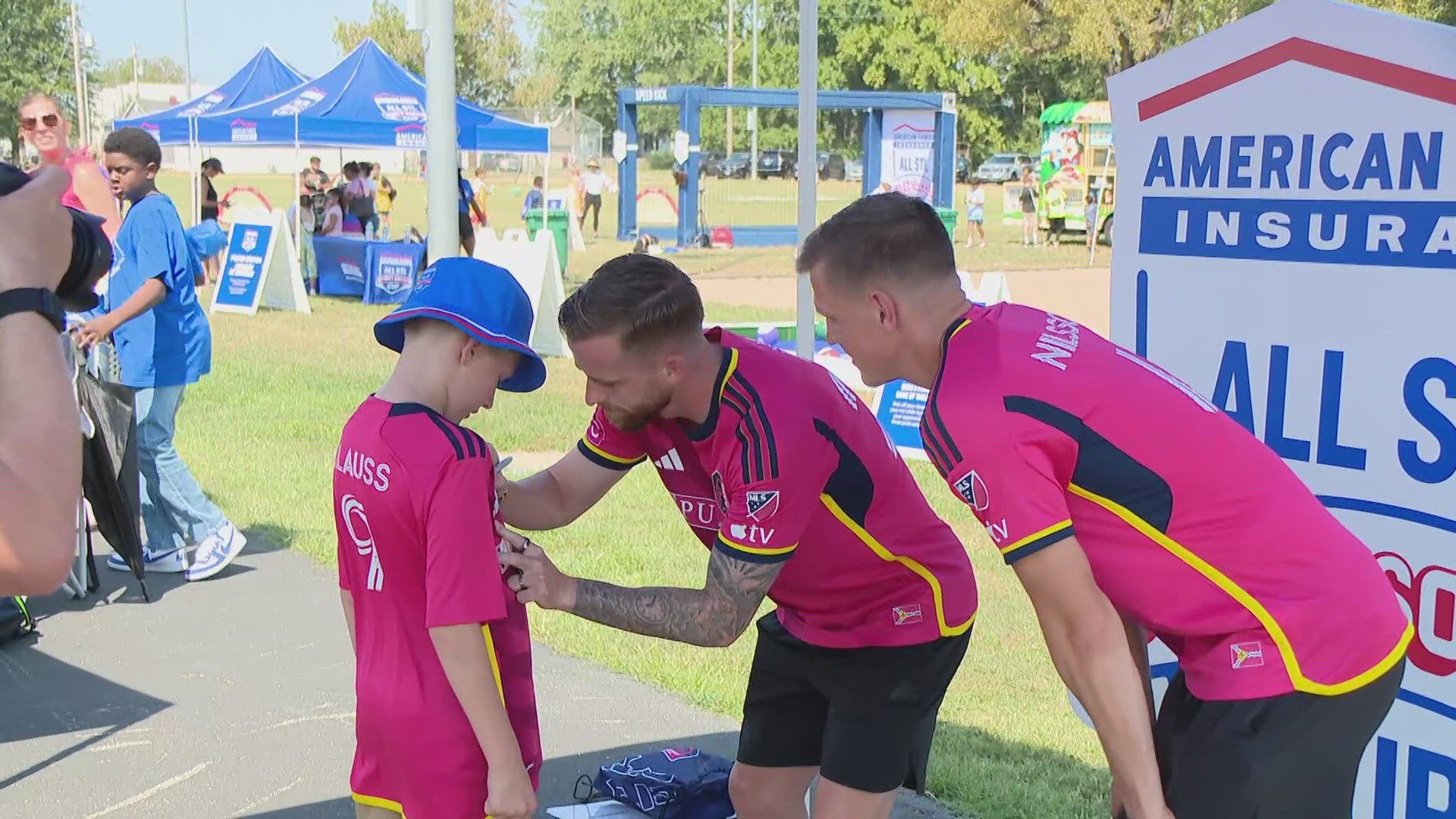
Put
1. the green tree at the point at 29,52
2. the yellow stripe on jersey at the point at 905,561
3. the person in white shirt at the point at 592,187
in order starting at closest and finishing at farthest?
the yellow stripe on jersey at the point at 905,561, the person in white shirt at the point at 592,187, the green tree at the point at 29,52

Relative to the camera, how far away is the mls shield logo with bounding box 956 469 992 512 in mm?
2270

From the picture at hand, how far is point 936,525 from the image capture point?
10.1ft

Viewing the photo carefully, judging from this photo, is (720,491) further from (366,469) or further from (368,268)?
(368,268)

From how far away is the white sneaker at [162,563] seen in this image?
6.72 m

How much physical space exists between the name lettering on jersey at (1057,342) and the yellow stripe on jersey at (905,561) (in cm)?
64

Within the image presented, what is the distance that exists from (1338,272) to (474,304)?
1969mm

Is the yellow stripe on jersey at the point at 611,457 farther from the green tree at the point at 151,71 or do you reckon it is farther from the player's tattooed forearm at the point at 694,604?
the green tree at the point at 151,71

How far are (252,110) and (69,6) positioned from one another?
150 ft

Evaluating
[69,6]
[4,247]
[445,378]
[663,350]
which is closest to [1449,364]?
[663,350]

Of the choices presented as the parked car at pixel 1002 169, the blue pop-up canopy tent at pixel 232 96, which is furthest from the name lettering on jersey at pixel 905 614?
the parked car at pixel 1002 169

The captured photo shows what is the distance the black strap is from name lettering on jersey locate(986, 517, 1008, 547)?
1.43 m

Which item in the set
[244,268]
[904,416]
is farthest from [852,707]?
[244,268]

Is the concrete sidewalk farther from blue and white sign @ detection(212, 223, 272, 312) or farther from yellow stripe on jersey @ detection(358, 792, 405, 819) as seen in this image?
blue and white sign @ detection(212, 223, 272, 312)

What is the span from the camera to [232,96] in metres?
22.1
